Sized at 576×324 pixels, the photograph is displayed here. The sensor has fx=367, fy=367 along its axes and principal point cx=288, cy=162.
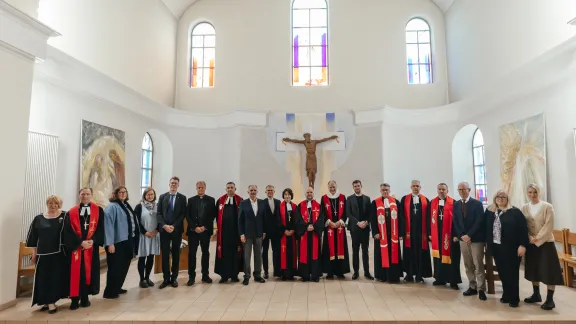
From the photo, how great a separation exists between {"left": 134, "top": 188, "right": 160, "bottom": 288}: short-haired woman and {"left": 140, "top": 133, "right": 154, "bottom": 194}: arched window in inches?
191

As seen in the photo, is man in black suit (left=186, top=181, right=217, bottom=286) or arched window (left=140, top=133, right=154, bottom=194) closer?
man in black suit (left=186, top=181, right=217, bottom=286)

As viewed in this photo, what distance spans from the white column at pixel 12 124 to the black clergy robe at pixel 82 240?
732mm

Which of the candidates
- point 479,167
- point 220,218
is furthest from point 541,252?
point 479,167

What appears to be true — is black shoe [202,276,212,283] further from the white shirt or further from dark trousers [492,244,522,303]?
dark trousers [492,244,522,303]

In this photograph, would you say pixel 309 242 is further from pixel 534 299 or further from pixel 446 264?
pixel 534 299

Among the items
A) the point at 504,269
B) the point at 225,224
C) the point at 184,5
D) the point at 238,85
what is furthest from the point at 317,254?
the point at 184,5

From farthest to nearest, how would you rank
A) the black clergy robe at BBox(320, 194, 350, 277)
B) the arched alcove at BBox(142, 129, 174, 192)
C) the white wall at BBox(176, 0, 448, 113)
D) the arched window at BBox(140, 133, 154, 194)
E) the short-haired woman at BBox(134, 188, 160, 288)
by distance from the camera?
the white wall at BBox(176, 0, 448, 113) < the arched alcove at BBox(142, 129, 174, 192) < the arched window at BBox(140, 133, 154, 194) < the black clergy robe at BBox(320, 194, 350, 277) < the short-haired woman at BBox(134, 188, 160, 288)

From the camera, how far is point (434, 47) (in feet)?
38.1

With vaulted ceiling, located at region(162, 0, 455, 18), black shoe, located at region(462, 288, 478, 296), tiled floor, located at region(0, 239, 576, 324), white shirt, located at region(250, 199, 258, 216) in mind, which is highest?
vaulted ceiling, located at region(162, 0, 455, 18)

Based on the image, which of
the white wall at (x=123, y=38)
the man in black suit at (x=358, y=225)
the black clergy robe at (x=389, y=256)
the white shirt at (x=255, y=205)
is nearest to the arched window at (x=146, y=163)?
the white wall at (x=123, y=38)

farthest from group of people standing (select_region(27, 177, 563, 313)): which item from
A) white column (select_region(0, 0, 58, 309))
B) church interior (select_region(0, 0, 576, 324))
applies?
white column (select_region(0, 0, 58, 309))

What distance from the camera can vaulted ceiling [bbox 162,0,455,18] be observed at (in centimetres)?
1134

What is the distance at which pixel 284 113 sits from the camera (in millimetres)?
10672

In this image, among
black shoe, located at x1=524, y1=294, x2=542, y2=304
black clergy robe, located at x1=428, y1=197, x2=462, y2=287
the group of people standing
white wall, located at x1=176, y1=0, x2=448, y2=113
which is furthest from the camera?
white wall, located at x1=176, y1=0, x2=448, y2=113
